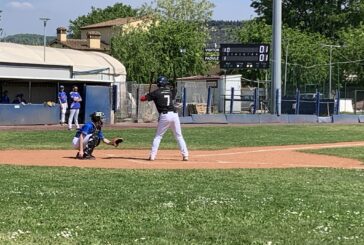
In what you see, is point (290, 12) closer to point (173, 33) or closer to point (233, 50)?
point (173, 33)

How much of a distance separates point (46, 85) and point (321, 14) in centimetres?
5566

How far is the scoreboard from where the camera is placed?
131ft

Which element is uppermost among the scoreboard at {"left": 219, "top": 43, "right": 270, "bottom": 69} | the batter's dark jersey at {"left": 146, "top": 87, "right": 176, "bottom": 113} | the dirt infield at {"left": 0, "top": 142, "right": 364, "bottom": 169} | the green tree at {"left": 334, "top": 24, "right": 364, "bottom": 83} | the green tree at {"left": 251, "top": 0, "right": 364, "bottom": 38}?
the green tree at {"left": 251, "top": 0, "right": 364, "bottom": 38}

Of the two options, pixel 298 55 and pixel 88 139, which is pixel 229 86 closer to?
pixel 298 55

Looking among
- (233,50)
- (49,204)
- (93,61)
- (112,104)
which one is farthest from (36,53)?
(49,204)

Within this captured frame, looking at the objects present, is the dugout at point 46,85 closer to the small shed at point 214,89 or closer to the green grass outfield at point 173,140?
the green grass outfield at point 173,140

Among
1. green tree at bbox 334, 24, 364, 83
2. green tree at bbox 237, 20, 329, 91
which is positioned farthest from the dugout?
green tree at bbox 334, 24, 364, 83

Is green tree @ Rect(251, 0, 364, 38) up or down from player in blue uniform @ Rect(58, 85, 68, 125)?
up

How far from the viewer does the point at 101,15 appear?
106812 millimetres

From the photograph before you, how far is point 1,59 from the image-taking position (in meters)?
32.0

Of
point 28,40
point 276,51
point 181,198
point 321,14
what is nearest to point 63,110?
point 276,51

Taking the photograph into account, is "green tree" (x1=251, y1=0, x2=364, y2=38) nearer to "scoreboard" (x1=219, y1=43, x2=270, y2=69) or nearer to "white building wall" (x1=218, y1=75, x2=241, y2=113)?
"white building wall" (x1=218, y1=75, x2=241, y2=113)

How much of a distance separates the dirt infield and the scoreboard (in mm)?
22619

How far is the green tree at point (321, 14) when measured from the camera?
8012 cm
